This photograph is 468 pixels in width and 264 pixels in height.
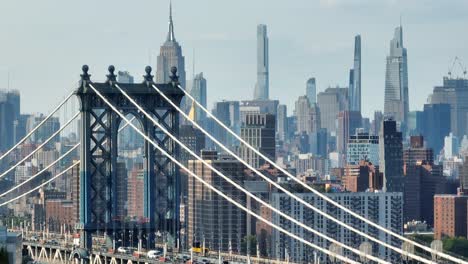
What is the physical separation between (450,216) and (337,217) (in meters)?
40.6

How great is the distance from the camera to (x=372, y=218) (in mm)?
132625

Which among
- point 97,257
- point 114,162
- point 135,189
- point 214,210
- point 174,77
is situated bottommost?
point 97,257

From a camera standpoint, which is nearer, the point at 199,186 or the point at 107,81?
the point at 107,81

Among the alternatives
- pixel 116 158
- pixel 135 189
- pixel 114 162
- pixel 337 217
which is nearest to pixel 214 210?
pixel 337 217

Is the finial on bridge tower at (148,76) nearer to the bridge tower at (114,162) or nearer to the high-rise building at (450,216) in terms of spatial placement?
the bridge tower at (114,162)

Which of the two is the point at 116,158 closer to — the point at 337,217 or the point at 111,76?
the point at 111,76

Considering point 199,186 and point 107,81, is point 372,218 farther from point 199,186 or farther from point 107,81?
point 107,81

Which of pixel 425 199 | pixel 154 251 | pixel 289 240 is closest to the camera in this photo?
pixel 154 251

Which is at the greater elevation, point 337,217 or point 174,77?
point 174,77

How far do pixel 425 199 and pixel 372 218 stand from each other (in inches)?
2274

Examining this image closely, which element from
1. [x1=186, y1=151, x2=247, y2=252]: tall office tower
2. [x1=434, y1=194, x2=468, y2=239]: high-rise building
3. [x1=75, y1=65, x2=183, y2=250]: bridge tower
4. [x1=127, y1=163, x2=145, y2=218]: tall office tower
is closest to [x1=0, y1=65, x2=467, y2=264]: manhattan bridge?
[x1=75, y1=65, x2=183, y2=250]: bridge tower

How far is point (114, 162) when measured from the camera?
246 feet

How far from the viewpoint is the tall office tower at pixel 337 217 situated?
11803 centimetres

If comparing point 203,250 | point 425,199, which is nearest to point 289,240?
point 203,250
